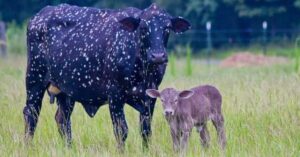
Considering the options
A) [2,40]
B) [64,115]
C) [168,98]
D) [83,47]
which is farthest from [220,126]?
[2,40]

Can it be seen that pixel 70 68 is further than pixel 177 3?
No

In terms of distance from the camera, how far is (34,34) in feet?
35.1

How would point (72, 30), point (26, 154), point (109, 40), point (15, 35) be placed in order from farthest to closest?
point (15, 35)
point (72, 30)
point (109, 40)
point (26, 154)

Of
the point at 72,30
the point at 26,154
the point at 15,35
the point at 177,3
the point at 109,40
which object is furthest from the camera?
the point at 177,3

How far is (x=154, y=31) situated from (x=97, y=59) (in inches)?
35.1

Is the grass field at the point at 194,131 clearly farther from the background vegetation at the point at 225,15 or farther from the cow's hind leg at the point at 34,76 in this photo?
the background vegetation at the point at 225,15

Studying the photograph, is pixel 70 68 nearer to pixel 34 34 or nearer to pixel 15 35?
pixel 34 34

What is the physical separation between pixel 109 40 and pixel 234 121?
5.41ft

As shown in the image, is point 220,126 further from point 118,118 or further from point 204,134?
point 118,118

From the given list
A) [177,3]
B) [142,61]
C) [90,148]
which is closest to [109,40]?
[142,61]

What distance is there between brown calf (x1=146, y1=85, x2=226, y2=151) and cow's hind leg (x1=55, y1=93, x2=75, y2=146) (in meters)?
1.57

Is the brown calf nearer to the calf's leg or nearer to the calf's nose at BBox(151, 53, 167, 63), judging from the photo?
the calf's leg

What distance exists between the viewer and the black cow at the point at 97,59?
9.29 m

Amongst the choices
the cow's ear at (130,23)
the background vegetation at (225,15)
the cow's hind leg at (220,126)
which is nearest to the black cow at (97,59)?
the cow's ear at (130,23)
